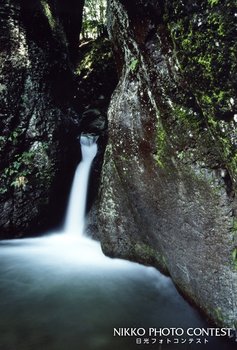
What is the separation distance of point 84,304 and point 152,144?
2.38 metres

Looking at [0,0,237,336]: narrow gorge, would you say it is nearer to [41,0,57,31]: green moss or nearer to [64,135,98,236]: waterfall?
[64,135,98,236]: waterfall

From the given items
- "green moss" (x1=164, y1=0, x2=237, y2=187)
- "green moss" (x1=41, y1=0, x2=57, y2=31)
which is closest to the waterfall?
"green moss" (x1=41, y1=0, x2=57, y2=31)

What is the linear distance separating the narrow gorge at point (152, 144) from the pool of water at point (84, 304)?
0.30 meters

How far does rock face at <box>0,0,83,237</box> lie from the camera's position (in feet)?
23.1

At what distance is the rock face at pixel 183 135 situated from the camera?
2.52 meters

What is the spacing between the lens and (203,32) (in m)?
2.51

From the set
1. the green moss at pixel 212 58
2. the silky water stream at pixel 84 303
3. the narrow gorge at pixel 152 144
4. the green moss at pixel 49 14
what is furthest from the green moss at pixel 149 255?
the green moss at pixel 49 14

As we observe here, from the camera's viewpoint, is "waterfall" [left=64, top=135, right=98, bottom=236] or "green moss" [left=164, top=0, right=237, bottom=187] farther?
"waterfall" [left=64, top=135, right=98, bottom=236]

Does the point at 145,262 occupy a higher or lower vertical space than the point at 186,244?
lower

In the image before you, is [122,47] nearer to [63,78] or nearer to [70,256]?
[70,256]

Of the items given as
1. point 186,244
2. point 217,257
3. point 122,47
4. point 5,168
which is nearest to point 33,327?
point 186,244

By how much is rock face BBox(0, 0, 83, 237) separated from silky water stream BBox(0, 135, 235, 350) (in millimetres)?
1041

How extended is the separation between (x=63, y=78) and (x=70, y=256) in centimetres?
501

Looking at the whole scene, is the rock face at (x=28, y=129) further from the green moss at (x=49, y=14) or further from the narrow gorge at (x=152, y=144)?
the green moss at (x=49, y=14)
